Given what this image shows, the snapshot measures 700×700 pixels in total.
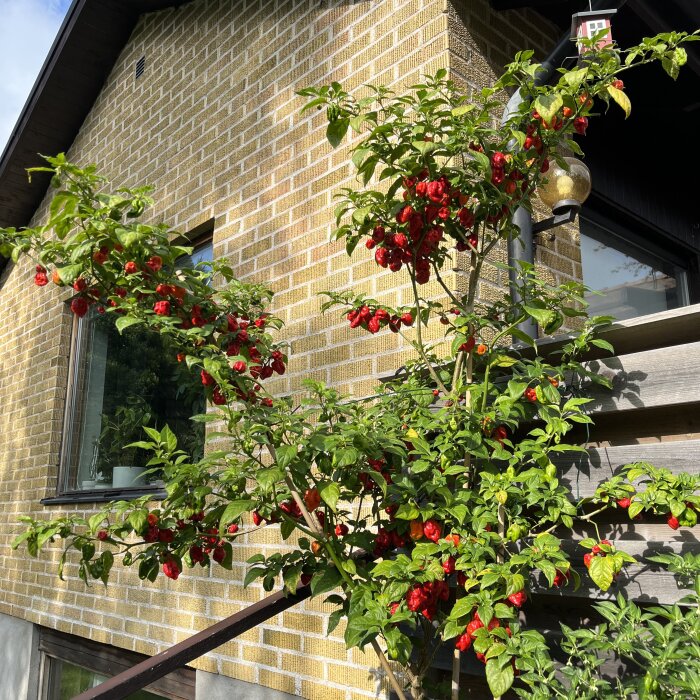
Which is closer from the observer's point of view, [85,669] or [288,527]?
[288,527]

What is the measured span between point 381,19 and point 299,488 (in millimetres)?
1966

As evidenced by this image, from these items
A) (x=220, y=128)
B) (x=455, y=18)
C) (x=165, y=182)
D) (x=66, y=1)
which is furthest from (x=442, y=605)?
(x=66, y=1)

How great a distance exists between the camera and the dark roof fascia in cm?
467

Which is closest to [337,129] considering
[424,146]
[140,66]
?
[424,146]

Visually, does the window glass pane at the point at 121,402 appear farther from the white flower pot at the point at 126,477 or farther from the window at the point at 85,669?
the window at the point at 85,669

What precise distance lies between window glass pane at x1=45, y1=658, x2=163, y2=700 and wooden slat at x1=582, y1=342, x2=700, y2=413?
Answer: 364 cm

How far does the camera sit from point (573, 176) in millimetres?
2309

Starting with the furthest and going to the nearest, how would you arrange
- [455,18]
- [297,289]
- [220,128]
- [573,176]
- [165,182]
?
[165,182], [220,128], [297,289], [455,18], [573,176]

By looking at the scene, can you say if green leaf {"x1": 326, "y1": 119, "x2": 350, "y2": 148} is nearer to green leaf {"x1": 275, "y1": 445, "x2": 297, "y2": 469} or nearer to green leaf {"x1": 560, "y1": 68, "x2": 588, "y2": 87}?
green leaf {"x1": 560, "y1": 68, "x2": 588, "y2": 87}

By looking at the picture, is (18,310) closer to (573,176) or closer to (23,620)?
(23,620)

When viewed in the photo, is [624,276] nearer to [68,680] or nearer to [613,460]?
[613,460]

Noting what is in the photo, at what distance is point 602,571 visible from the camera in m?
1.33

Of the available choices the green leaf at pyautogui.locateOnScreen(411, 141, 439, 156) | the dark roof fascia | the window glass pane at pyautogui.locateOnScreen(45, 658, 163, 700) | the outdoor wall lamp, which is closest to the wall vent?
the dark roof fascia

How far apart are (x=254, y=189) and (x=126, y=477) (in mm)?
1863
